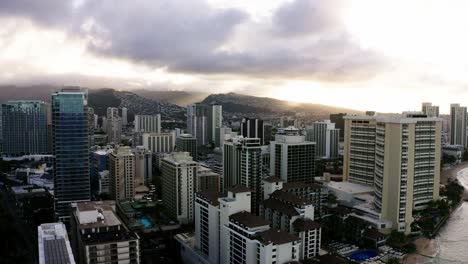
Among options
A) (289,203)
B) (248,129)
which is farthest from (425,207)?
(248,129)

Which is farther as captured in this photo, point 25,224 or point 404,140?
point 25,224

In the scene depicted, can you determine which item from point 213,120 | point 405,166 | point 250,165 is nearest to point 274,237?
point 250,165

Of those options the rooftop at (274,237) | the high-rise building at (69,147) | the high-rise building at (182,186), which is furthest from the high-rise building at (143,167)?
the rooftop at (274,237)

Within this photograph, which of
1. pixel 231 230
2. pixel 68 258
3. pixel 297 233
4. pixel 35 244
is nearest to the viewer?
pixel 68 258

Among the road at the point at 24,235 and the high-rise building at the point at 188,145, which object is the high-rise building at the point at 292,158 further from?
the high-rise building at the point at 188,145

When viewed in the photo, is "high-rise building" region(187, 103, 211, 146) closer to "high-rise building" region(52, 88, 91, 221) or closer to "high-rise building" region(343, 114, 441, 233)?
"high-rise building" region(52, 88, 91, 221)

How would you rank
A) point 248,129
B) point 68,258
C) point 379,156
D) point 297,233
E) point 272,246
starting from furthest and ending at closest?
point 248,129, point 379,156, point 297,233, point 272,246, point 68,258

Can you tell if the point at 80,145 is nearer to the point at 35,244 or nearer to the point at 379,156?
the point at 35,244
